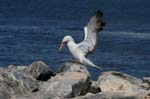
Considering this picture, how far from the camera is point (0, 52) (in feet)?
159

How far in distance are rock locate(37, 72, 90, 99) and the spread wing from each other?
9.96 feet

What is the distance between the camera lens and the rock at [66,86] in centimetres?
1875

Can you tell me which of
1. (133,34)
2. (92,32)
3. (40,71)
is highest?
(92,32)

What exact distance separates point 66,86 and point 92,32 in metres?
4.02

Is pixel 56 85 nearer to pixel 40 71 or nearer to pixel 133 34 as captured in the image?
pixel 40 71

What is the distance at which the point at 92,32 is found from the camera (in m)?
22.6

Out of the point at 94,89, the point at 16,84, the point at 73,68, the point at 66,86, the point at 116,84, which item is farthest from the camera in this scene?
the point at 73,68

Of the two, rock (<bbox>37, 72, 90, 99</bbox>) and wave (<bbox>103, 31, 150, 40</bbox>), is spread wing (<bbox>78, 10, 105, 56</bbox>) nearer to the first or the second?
rock (<bbox>37, 72, 90, 99</bbox>)

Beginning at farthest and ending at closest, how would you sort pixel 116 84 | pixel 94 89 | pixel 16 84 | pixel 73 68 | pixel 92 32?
1. pixel 92 32
2. pixel 73 68
3. pixel 116 84
4. pixel 94 89
5. pixel 16 84

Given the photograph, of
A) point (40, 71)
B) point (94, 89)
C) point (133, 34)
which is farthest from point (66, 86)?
point (133, 34)

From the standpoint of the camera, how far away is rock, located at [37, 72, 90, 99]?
61.5 feet

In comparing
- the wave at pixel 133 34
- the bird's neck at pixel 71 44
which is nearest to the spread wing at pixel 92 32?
the bird's neck at pixel 71 44

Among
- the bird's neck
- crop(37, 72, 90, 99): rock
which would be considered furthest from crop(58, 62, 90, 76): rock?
crop(37, 72, 90, 99): rock

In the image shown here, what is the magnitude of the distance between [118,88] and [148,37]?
44343mm
